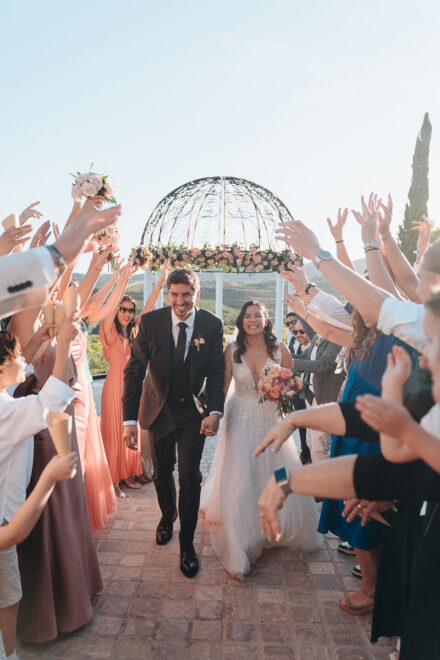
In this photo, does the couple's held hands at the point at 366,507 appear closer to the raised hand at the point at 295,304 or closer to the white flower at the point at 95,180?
the raised hand at the point at 295,304

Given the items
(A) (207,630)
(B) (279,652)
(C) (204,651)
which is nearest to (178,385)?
(A) (207,630)

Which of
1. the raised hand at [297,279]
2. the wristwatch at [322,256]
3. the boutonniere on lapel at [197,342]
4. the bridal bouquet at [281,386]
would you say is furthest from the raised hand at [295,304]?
the wristwatch at [322,256]

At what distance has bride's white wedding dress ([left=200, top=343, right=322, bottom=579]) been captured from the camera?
11.8 feet

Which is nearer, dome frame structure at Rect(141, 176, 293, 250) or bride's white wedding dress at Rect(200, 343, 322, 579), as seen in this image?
bride's white wedding dress at Rect(200, 343, 322, 579)

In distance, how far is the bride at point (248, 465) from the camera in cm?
364

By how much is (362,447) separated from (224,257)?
6.26 metres

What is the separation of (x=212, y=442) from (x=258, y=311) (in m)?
3.81

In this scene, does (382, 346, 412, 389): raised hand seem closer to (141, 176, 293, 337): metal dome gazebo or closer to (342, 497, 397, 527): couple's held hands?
(342, 497, 397, 527): couple's held hands

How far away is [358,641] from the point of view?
2730mm

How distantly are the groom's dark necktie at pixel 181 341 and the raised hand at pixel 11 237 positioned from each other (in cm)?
150

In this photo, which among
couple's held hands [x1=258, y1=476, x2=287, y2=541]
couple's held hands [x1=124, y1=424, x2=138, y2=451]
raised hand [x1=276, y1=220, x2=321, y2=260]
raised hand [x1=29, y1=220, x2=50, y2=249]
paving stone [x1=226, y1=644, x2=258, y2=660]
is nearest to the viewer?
couple's held hands [x1=258, y1=476, x2=287, y2=541]

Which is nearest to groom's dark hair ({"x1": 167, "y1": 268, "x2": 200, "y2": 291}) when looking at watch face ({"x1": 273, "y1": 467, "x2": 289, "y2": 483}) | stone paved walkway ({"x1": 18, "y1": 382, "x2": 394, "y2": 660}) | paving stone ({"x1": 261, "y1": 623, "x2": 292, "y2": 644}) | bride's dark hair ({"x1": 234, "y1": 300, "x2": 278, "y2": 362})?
bride's dark hair ({"x1": 234, "y1": 300, "x2": 278, "y2": 362})

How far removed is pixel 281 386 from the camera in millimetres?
3744

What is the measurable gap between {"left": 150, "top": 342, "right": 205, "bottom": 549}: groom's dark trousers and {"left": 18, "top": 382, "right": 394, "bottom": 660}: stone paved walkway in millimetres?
426
